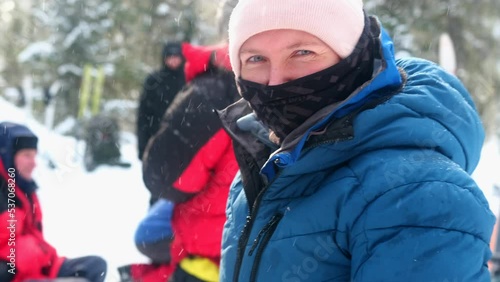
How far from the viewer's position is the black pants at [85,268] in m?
2.48

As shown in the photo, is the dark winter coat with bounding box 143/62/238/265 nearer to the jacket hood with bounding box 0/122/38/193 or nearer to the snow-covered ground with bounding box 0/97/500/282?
the snow-covered ground with bounding box 0/97/500/282

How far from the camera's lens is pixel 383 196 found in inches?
45.1

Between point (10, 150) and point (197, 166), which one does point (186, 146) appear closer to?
point (197, 166)

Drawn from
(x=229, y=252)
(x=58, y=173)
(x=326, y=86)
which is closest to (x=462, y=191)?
(x=326, y=86)

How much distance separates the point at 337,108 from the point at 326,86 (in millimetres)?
91

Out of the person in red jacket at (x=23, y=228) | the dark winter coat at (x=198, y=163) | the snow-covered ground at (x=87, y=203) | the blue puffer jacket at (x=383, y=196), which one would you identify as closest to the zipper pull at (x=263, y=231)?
the blue puffer jacket at (x=383, y=196)

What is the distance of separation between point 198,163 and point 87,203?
178 inches

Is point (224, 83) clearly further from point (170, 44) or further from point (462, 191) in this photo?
point (170, 44)

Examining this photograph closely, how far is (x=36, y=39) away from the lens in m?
14.3

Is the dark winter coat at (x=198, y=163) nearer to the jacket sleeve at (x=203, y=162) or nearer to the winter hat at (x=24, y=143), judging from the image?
the jacket sleeve at (x=203, y=162)

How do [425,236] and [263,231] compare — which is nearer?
[425,236]

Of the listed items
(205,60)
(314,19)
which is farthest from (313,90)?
(205,60)

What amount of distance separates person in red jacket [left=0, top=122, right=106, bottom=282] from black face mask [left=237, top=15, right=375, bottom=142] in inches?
53.5

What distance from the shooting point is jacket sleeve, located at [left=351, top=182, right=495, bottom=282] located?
1073 mm
